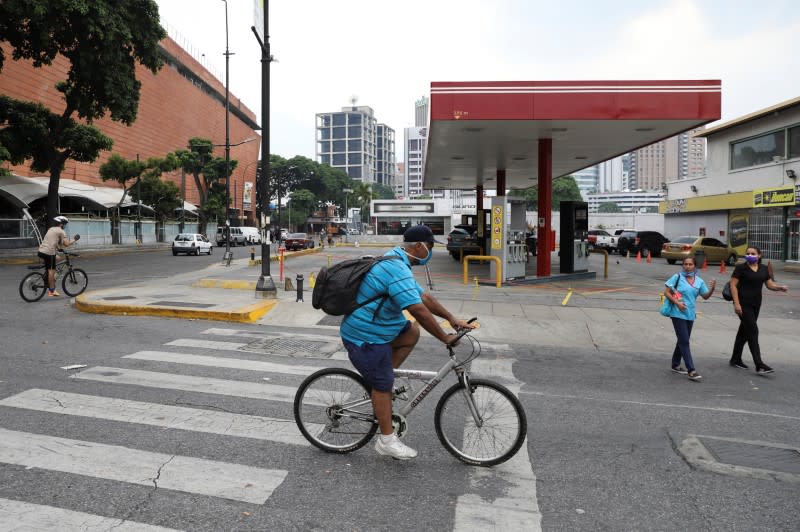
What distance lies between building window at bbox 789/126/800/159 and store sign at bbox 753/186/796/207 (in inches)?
75.2

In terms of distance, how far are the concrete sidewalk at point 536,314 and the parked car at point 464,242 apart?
13.4 meters

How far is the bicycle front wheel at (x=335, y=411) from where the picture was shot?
435cm

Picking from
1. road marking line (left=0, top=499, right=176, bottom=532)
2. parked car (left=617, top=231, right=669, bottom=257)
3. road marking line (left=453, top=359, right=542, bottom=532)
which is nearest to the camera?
road marking line (left=0, top=499, right=176, bottom=532)

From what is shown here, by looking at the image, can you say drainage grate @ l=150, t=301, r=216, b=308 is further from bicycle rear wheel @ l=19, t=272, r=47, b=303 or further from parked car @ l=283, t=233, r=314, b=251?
parked car @ l=283, t=233, r=314, b=251

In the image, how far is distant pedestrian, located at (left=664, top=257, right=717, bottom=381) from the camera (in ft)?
24.4

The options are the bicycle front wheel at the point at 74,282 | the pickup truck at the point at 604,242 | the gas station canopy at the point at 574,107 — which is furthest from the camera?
the pickup truck at the point at 604,242

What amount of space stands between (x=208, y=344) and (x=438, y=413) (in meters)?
5.22

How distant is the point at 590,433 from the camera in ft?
16.8

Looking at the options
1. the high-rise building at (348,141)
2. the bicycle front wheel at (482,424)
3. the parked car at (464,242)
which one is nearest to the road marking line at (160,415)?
the bicycle front wheel at (482,424)

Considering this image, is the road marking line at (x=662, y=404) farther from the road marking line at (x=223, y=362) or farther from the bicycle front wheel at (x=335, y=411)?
the road marking line at (x=223, y=362)

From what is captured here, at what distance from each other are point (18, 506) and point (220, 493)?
118cm

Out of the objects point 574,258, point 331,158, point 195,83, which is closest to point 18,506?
point 574,258

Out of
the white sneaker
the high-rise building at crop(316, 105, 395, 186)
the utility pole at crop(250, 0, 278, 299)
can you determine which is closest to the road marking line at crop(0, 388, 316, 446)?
the white sneaker

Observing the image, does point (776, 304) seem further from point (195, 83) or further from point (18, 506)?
point (195, 83)
